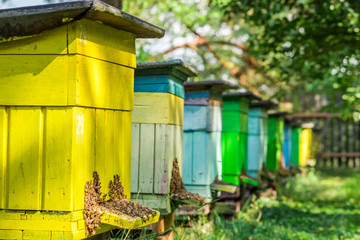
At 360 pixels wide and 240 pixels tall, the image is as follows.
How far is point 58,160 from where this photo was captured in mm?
2693

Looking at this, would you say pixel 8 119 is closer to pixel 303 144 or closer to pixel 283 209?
pixel 283 209

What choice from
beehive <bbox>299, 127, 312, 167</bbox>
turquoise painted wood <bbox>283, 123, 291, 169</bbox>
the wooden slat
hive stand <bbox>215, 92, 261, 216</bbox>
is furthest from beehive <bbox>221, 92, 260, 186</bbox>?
the wooden slat

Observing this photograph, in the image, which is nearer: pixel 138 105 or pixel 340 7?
pixel 138 105

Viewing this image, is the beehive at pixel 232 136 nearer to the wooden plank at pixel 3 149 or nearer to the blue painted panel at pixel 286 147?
the wooden plank at pixel 3 149

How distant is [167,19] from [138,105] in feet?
36.1

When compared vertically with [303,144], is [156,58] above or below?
above

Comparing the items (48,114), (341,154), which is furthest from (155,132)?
(341,154)

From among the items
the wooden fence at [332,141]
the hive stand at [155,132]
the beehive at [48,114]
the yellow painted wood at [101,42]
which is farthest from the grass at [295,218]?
the wooden fence at [332,141]

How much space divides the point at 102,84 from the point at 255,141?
527 centimetres

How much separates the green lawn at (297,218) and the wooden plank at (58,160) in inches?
83.6

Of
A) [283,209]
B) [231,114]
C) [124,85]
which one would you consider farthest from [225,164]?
[124,85]

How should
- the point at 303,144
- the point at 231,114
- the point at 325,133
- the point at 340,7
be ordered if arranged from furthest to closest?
the point at 325,133
the point at 303,144
the point at 231,114
the point at 340,7

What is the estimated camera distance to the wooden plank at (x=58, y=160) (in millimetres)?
2672

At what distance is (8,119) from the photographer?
109 inches
